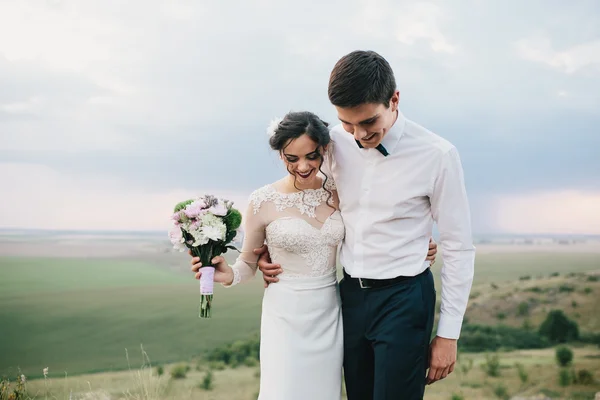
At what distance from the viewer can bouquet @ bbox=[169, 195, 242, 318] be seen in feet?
9.78

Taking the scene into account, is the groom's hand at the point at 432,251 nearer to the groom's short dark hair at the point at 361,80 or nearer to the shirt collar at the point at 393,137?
the shirt collar at the point at 393,137

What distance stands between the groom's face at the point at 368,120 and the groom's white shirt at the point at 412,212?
0.15 m

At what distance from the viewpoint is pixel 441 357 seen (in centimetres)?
293

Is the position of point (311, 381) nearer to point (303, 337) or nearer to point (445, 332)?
point (303, 337)

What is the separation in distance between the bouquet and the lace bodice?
12 cm

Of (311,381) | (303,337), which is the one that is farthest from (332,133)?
(311,381)

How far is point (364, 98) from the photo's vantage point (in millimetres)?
2527

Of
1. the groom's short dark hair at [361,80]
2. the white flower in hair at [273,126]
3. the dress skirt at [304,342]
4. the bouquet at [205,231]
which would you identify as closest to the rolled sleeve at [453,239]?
the groom's short dark hair at [361,80]

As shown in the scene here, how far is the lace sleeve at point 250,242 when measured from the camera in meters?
3.15

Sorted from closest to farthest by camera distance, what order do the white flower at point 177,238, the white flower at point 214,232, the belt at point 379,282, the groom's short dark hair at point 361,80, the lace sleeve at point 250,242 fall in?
the groom's short dark hair at point 361,80 < the belt at point 379,282 < the white flower at point 214,232 < the white flower at point 177,238 < the lace sleeve at point 250,242

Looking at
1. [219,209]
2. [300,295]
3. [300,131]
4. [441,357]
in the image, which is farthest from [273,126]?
[441,357]

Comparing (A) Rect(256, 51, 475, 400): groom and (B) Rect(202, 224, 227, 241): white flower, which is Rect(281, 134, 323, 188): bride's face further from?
(B) Rect(202, 224, 227, 241): white flower

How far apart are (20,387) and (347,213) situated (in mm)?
4185

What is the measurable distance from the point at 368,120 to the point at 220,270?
1.16 m
